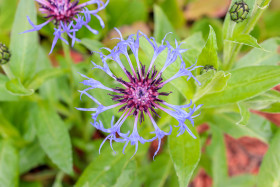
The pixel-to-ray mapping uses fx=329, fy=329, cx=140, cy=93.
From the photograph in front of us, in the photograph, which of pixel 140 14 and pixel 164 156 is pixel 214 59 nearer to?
pixel 164 156

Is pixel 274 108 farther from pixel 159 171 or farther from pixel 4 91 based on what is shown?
pixel 4 91

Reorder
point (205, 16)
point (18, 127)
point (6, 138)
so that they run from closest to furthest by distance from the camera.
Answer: point (6, 138), point (18, 127), point (205, 16)

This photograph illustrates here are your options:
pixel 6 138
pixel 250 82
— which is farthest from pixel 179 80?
pixel 6 138

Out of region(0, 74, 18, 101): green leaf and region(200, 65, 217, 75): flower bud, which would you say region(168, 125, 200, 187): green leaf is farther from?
region(0, 74, 18, 101): green leaf

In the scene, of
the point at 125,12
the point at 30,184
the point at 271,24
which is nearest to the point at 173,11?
the point at 125,12

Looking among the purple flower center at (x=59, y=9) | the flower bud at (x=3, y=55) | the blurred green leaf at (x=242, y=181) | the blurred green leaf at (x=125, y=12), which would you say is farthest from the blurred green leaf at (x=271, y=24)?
the flower bud at (x=3, y=55)

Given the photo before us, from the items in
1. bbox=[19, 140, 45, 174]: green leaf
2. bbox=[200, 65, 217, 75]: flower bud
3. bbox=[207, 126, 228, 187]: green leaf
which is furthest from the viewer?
bbox=[207, 126, 228, 187]: green leaf

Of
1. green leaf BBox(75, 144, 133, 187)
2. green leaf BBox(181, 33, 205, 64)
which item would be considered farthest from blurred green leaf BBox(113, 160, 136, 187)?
green leaf BBox(181, 33, 205, 64)
